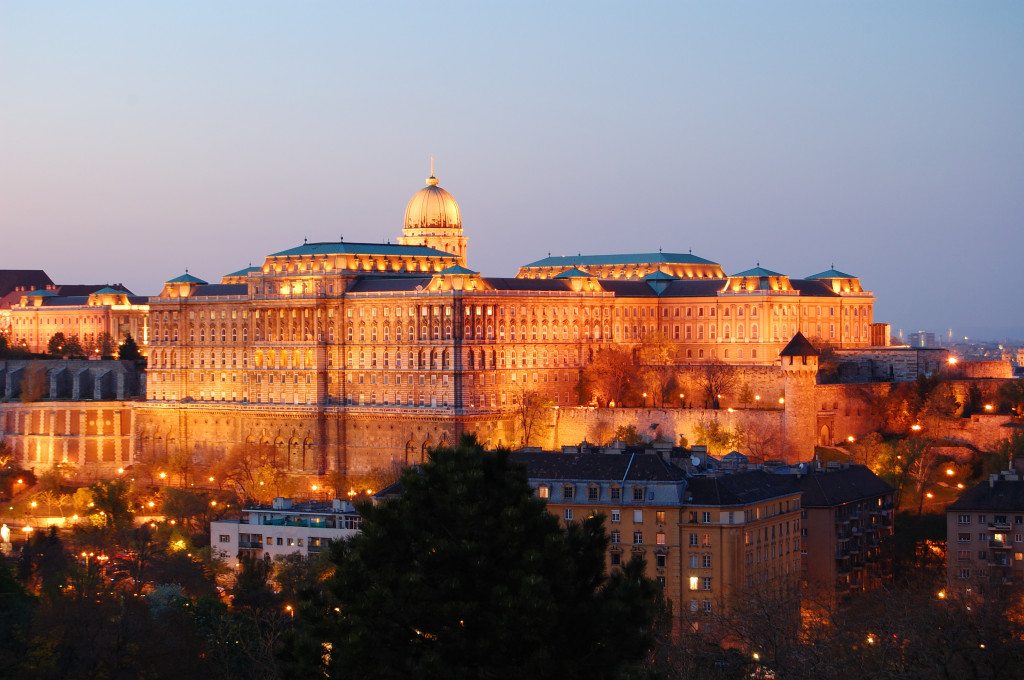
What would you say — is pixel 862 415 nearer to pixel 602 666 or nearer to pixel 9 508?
pixel 9 508

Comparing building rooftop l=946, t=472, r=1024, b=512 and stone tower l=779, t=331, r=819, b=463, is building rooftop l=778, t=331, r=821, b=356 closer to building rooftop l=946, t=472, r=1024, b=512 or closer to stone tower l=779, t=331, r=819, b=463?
stone tower l=779, t=331, r=819, b=463

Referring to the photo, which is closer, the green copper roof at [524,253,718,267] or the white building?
the white building

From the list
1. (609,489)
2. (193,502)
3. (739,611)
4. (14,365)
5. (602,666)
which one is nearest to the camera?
(602,666)

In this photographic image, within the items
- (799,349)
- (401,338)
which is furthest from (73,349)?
(799,349)

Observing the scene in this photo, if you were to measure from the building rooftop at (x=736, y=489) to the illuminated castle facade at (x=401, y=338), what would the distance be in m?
43.1

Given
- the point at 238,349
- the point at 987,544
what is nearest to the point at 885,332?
the point at 238,349

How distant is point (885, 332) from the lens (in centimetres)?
16850

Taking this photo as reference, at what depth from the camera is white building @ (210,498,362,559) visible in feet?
353

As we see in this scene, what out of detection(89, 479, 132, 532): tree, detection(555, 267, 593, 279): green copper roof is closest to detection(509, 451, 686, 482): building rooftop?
detection(89, 479, 132, 532): tree

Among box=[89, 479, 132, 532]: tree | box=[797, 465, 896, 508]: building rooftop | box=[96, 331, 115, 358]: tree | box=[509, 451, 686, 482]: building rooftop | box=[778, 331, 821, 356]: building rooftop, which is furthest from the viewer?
box=[96, 331, 115, 358]: tree

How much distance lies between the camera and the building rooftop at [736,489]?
92188mm

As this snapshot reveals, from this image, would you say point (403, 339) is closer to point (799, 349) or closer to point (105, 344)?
point (799, 349)

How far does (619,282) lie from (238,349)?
29066 mm

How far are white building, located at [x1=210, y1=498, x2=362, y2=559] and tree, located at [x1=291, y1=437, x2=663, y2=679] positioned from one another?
5410 centimetres
